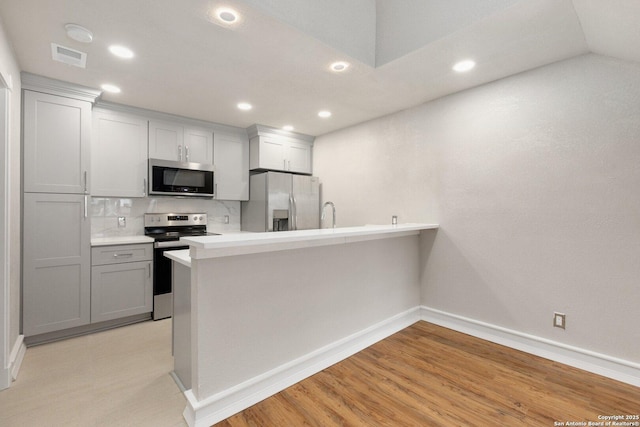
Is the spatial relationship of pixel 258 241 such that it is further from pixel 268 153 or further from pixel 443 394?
pixel 268 153

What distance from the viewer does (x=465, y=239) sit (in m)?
2.99

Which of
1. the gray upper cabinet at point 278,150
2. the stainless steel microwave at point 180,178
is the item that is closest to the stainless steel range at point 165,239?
the stainless steel microwave at point 180,178

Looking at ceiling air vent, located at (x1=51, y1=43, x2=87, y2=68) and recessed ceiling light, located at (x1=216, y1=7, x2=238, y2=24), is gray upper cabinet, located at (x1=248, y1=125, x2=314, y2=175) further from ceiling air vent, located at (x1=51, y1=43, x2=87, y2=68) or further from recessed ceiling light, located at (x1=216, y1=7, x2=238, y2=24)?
recessed ceiling light, located at (x1=216, y1=7, x2=238, y2=24)

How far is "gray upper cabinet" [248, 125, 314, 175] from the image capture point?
170 inches

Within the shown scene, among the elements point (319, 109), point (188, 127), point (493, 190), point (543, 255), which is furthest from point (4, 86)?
point (543, 255)

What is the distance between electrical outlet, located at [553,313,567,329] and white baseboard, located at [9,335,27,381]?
4135 millimetres

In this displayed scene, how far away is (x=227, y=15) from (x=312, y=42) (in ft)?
1.97

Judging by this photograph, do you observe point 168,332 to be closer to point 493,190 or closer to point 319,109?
point 319,109

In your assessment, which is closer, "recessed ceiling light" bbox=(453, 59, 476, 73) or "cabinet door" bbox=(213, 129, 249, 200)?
"recessed ceiling light" bbox=(453, 59, 476, 73)

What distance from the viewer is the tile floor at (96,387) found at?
174cm

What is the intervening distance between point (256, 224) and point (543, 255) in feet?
11.1

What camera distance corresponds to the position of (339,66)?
8.20 ft

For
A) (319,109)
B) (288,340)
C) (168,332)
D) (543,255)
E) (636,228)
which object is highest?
(319,109)

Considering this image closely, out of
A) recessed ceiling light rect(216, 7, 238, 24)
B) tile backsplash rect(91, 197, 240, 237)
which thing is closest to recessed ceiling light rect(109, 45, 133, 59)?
recessed ceiling light rect(216, 7, 238, 24)
